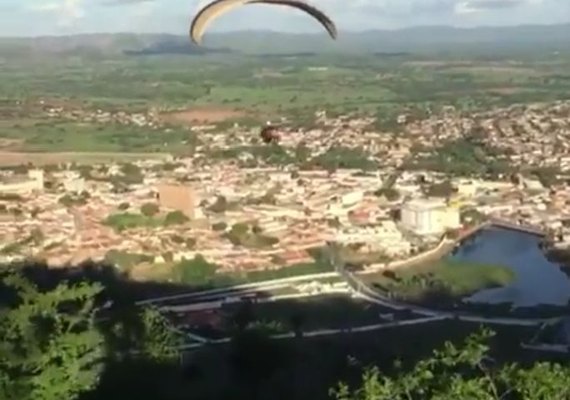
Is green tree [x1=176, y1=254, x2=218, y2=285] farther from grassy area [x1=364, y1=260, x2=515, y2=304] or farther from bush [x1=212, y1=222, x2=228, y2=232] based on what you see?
grassy area [x1=364, y1=260, x2=515, y2=304]

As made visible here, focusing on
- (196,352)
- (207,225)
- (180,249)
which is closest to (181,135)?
(207,225)

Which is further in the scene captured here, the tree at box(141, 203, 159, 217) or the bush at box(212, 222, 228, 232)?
the tree at box(141, 203, 159, 217)

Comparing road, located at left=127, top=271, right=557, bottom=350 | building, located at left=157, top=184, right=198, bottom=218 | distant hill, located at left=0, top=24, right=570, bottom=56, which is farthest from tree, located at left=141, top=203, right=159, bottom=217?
road, located at left=127, top=271, right=557, bottom=350

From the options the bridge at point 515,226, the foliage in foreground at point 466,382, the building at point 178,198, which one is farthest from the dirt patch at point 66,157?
the foliage in foreground at point 466,382

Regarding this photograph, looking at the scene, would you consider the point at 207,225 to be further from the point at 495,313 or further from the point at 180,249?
the point at 495,313

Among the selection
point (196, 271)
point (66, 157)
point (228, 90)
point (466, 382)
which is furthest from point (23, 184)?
point (466, 382)
